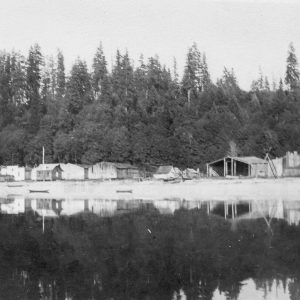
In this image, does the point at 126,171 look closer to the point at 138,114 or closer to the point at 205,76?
the point at 138,114

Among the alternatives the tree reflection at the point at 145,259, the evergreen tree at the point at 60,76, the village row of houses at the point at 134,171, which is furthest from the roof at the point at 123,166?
the tree reflection at the point at 145,259

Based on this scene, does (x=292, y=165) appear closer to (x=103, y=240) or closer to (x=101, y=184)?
(x=101, y=184)

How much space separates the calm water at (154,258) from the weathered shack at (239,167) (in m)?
43.1

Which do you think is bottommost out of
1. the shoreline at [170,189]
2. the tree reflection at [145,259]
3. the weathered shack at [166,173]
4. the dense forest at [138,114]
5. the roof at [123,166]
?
the tree reflection at [145,259]

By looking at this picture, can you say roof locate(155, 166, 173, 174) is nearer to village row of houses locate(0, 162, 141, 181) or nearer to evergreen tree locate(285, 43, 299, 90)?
village row of houses locate(0, 162, 141, 181)

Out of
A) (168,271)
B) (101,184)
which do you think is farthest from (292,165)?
(168,271)

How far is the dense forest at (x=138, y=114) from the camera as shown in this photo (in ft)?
327

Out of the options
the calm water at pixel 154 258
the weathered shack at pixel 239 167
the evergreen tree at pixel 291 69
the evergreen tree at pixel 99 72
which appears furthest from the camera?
the evergreen tree at pixel 99 72

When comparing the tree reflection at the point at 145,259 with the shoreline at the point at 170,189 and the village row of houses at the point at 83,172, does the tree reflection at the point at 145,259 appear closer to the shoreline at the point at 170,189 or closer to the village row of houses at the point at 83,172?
the shoreline at the point at 170,189

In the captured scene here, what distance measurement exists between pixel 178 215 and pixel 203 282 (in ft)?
71.7

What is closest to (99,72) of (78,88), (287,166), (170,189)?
(78,88)

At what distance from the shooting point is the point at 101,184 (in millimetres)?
82500

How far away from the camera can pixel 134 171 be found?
322 ft

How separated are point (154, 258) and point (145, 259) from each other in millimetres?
436
